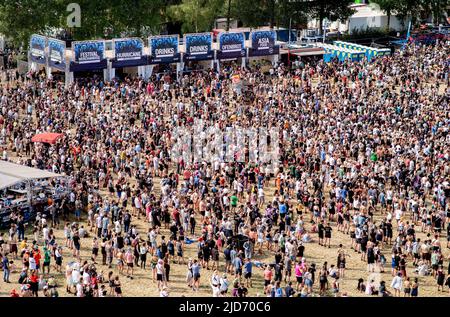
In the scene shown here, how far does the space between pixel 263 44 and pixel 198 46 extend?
17.8 feet

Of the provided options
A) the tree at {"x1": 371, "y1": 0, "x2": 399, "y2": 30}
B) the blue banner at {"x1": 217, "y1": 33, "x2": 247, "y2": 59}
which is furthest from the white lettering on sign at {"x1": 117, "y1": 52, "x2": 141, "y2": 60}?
the tree at {"x1": 371, "y1": 0, "x2": 399, "y2": 30}

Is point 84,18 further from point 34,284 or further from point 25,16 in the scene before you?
point 34,284

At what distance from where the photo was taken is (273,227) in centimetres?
3077

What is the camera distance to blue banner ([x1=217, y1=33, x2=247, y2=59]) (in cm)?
6012

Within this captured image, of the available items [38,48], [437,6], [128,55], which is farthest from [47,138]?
[437,6]

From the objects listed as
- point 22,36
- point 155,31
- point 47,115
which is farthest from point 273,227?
point 155,31

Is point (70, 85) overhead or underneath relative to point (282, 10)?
underneath

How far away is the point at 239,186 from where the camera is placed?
3388cm

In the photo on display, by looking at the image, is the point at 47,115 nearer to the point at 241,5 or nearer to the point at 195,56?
the point at 195,56

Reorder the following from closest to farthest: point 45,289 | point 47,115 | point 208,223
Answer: point 45,289
point 208,223
point 47,115

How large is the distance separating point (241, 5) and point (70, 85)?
2269cm

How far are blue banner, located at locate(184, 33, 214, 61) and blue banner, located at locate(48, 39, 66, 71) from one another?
9077mm

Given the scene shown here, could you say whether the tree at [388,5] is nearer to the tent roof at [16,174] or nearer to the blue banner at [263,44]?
the blue banner at [263,44]
